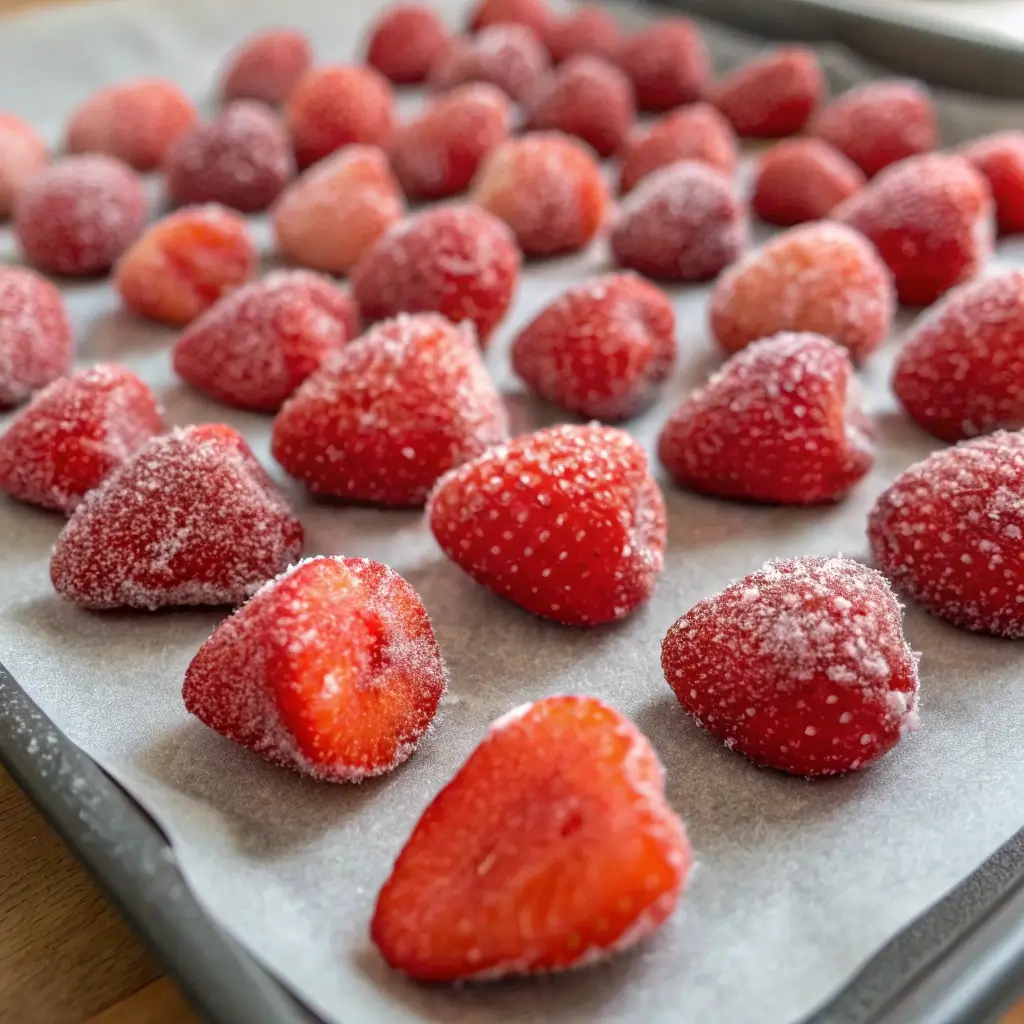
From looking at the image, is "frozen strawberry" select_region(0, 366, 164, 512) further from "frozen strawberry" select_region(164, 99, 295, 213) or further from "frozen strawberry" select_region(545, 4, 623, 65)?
"frozen strawberry" select_region(545, 4, 623, 65)

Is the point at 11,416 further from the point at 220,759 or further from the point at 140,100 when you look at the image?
the point at 140,100

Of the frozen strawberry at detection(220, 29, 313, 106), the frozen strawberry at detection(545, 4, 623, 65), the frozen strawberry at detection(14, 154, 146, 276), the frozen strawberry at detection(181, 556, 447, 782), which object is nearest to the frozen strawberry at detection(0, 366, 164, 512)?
the frozen strawberry at detection(181, 556, 447, 782)

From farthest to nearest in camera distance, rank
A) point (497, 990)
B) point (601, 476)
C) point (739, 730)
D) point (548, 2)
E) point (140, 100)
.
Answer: point (548, 2)
point (140, 100)
point (601, 476)
point (739, 730)
point (497, 990)

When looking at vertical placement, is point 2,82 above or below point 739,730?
above

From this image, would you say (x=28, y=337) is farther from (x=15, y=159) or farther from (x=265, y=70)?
(x=265, y=70)

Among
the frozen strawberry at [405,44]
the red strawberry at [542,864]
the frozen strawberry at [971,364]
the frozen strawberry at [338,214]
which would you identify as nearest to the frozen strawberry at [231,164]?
the frozen strawberry at [338,214]

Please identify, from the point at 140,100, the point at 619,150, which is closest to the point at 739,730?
the point at 619,150

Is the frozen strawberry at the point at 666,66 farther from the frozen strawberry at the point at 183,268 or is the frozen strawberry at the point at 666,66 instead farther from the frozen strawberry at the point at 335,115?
the frozen strawberry at the point at 183,268
